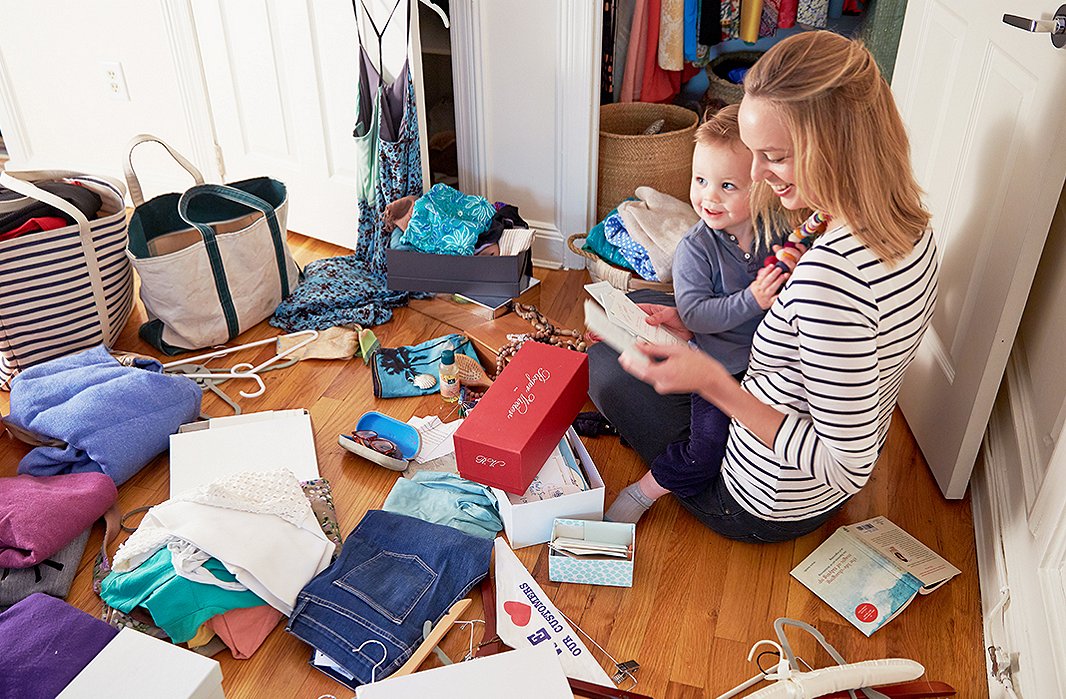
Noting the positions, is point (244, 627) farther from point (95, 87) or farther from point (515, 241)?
point (95, 87)

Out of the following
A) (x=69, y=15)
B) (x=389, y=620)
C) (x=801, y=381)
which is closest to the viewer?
(x=801, y=381)

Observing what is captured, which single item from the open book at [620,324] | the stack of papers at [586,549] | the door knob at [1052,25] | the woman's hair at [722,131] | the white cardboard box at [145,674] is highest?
the door knob at [1052,25]

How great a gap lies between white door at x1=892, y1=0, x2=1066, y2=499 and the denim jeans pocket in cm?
113

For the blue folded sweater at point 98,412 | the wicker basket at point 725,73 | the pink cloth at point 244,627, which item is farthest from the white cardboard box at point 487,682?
the wicker basket at point 725,73

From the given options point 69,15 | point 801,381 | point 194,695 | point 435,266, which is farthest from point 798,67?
point 69,15

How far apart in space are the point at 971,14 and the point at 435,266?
4.83 ft

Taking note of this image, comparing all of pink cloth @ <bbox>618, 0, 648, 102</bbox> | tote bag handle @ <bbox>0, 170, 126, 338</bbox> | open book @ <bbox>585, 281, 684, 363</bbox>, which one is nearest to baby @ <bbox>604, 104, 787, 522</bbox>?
open book @ <bbox>585, 281, 684, 363</bbox>

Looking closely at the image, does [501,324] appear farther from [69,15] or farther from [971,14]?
[69,15]

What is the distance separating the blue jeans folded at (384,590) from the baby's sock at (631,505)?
29 cm

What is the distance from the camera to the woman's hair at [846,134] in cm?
129

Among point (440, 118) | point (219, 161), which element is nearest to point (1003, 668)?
point (440, 118)

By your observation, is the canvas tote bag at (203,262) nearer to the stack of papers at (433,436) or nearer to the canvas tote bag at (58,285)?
the canvas tote bag at (58,285)

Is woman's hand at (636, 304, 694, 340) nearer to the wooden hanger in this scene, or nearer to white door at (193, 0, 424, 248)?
the wooden hanger

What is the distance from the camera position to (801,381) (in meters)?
1.50
